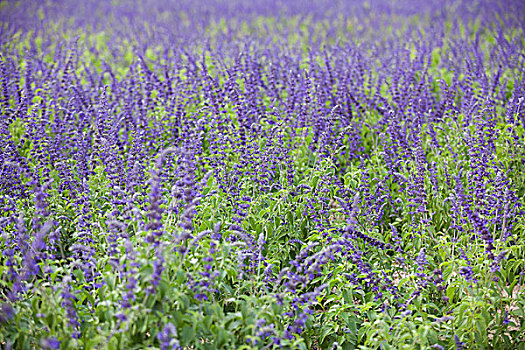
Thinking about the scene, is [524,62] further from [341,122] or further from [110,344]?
[110,344]

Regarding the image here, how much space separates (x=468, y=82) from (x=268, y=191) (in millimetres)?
3484

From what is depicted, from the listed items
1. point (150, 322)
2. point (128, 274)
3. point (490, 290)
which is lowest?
point (490, 290)

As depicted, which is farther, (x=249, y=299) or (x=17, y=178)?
(x=17, y=178)

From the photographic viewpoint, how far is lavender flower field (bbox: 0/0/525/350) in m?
3.30

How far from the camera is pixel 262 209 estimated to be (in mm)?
4590

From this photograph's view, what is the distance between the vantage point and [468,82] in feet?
22.8

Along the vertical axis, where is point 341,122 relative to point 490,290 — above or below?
above

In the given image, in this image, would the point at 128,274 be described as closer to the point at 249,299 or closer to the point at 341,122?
the point at 249,299

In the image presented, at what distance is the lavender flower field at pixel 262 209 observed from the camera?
330cm

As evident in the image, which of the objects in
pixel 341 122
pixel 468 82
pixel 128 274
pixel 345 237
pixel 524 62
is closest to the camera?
pixel 128 274

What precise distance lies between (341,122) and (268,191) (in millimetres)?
1623

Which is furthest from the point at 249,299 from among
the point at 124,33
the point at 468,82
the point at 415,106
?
the point at 124,33

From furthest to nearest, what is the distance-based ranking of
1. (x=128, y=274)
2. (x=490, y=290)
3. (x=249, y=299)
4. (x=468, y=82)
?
(x=468, y=82) < (x=490, y=290) < (x=249, y=299) < (x=128, y=274)

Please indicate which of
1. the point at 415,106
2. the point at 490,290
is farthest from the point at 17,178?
the point at 415,106
